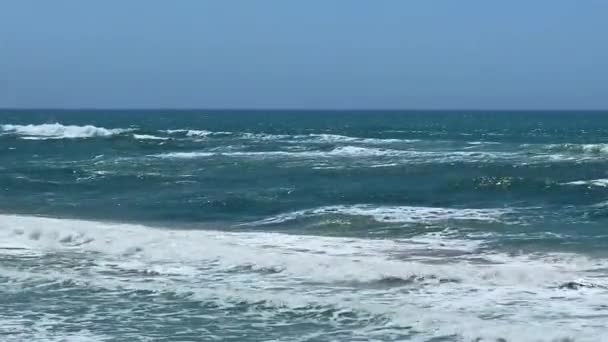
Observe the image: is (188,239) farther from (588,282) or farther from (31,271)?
(588,282)

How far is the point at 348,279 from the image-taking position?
38.0 ft

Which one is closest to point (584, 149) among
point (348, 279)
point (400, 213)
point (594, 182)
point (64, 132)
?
point (594, 182)

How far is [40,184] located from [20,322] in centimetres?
1986

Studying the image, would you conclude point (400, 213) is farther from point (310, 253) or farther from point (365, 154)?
point (365, 154)

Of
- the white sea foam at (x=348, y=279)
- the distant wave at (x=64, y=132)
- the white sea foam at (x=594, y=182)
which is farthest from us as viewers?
the distant wave at (x=64, y=132)

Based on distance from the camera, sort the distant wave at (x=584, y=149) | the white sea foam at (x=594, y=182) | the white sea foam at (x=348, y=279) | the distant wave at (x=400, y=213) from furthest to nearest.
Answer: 1. the distant wave at (x=584, y=149)
2. the white sea foam at (x=594, y=182)
3. the distant wave at (x=400, y=213)
4. the white sea foam at (x=348, y=279)

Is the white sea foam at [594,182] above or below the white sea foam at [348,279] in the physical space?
above

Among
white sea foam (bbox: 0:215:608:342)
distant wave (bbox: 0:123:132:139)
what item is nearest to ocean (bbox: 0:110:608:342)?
white sea foam (bbox: 0:215:608:342)

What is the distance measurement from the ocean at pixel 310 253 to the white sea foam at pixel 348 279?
0.11ft

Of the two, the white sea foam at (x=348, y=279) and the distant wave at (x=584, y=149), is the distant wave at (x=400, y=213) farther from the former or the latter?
the distant wave at (x=584, y=149)

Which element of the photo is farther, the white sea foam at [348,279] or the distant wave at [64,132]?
the distant wave at [64,132]

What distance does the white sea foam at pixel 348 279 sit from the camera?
9312mm

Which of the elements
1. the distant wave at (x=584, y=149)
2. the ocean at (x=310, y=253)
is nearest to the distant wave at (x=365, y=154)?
the ocean at (x=310, y=253)

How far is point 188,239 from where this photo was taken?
1512 centimetres
